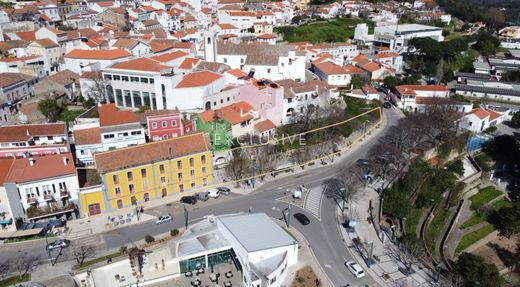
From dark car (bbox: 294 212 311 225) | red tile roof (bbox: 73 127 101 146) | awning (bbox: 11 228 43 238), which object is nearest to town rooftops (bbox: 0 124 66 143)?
red tile roof (bbox: 73 127 101 146)

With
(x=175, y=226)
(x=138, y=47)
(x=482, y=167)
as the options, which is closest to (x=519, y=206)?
(x=482, y=167)

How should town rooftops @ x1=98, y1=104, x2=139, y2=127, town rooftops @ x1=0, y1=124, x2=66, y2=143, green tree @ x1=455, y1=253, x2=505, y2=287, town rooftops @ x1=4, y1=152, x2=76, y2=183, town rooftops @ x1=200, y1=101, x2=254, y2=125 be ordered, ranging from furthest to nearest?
town rooftops @ x1=200, y1=101, x2=254, y2=125, town rooftops @ x1=98, y1=104, x2=139, y2=127, town rooftops @ x1=0, y1=124, x2=66, y2=143, town rooftops @ x1=4, y1=152, x2=76, y2=183, green tree @ x1=455, y1=253, x2=505, y2=287

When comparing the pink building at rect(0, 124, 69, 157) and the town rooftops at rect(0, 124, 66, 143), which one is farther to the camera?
the town rooftops at rect(0, 124, 66, 143)

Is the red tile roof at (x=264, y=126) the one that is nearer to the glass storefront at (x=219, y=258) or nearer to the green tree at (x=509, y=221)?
the glass storefront at (x=219, y=258)

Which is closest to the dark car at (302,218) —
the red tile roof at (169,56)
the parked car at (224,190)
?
the parked car at (224,190)

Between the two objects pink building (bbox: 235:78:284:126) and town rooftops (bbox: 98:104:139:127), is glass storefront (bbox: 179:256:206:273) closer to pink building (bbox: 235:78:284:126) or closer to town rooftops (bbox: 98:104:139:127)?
town rooftops (bbox: 98:104:139:127)

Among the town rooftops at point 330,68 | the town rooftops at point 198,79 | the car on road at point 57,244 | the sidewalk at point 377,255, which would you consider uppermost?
the town rooftops at point 198,79
